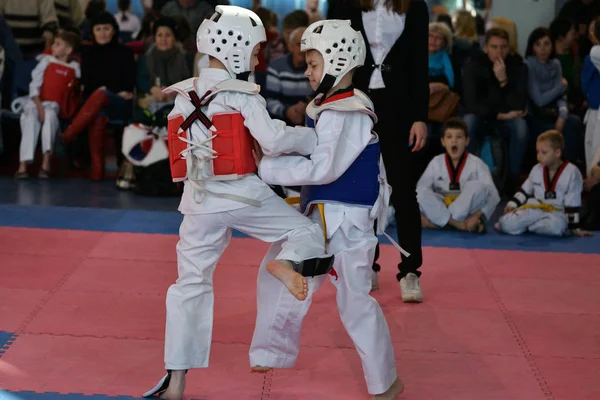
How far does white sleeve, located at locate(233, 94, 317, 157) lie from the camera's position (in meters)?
3.39

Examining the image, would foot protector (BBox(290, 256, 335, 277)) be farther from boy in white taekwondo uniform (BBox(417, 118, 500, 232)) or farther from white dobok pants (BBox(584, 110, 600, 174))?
white dobok pants (BBox(584, 110, 600, 174))

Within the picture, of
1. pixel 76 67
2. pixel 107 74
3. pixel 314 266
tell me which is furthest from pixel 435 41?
pixel 314 266

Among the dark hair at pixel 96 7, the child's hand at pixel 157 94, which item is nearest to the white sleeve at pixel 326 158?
the child's hand at pixel 157 94

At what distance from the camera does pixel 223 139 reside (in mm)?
3453

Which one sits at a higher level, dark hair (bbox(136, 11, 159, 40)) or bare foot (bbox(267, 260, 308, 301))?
dark hair (bbox(136, 11, 159, 40))

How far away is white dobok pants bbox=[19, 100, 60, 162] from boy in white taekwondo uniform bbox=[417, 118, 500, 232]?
3415mm

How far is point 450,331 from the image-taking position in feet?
15.0

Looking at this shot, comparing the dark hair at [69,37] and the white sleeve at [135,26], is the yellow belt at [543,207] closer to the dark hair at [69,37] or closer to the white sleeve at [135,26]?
the dark hair at [69,37]

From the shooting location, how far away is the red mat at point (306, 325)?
3.86 meters

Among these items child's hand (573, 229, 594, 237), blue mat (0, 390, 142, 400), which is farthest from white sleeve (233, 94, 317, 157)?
child's hand (573, 229, 594, 237)

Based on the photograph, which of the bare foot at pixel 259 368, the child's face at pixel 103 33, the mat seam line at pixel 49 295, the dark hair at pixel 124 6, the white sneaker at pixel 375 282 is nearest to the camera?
the bare foot at pixel 259 368

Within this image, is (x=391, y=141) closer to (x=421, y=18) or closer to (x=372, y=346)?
(x=421, y=18)

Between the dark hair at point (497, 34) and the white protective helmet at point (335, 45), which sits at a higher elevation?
the white protective helmet at point (335, 45)

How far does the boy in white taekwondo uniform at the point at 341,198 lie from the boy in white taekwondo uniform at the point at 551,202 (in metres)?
3.37
